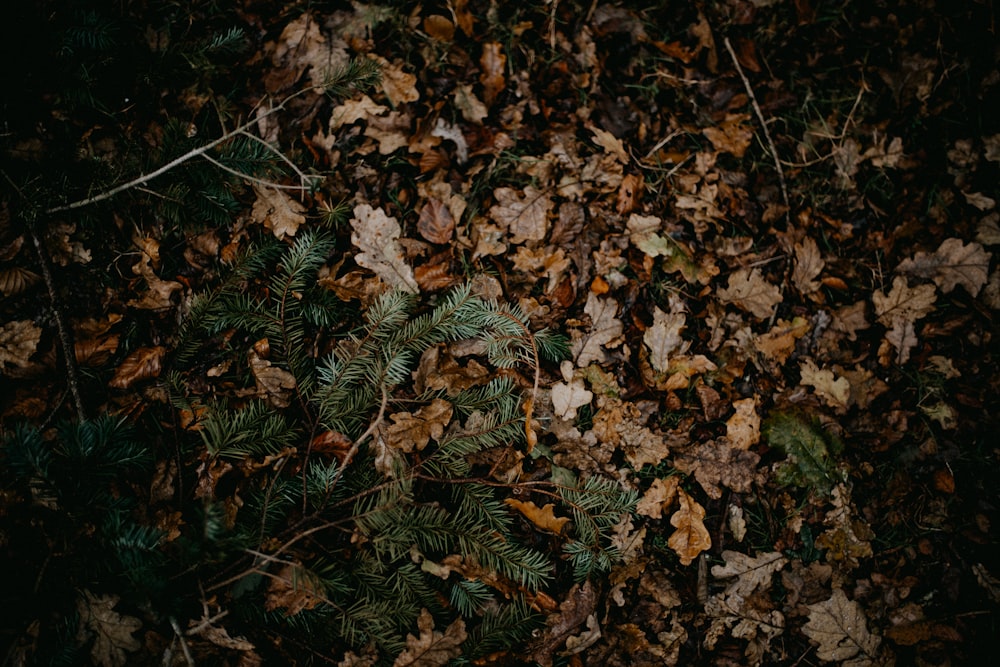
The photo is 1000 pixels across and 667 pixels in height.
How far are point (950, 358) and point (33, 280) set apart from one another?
420 centimetres

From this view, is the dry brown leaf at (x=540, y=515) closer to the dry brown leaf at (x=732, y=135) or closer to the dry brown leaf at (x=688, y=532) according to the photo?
the dry brown leaf at (x=688, y=532)

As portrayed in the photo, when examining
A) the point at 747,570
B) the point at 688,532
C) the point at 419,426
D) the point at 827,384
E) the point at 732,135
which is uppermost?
the point at 732,135

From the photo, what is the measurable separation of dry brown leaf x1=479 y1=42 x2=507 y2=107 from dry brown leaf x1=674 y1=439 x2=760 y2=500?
1.97m

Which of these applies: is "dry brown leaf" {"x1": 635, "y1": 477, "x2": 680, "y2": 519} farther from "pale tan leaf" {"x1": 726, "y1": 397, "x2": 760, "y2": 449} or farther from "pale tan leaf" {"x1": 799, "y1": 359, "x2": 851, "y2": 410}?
"pale tan leaf" {"x1": 799, "y1": 359, "x2": 851, "y2": 410}

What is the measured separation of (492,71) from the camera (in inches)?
104

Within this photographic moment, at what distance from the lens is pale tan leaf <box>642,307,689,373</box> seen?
2.40m

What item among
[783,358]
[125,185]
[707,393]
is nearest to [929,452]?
[783,358]

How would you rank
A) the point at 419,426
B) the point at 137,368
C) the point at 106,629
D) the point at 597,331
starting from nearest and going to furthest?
the point at 106,629 → the point at 419,426 → the point at 137,368 → the point at 597,331

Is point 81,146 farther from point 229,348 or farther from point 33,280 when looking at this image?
point 229,348

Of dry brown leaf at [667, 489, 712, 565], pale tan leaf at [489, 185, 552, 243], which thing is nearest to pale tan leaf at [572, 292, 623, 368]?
pale tan leaf at [489, 185, 552, 243]

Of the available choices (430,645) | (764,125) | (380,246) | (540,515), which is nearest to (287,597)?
(430,645)

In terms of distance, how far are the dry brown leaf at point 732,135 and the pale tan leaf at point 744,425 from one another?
1.35 metres

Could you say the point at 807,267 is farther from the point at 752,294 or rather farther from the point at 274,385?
the point at 274,385

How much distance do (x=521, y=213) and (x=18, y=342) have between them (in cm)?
216
